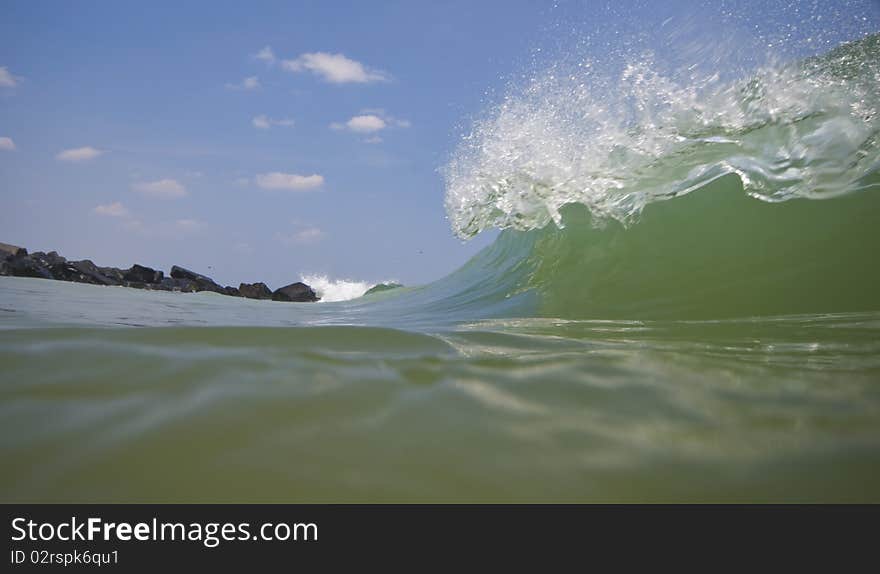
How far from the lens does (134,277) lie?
17.4 metres

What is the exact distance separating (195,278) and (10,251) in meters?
5.26

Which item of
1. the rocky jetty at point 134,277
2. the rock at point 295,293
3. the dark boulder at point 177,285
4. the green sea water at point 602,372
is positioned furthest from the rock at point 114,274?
the green sea water at point 602,372

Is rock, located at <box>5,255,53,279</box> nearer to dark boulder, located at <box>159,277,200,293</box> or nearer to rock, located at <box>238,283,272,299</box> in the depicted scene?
dark boulder, located at <box>159,277,200,293</box>

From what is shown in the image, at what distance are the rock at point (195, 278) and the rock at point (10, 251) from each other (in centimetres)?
361

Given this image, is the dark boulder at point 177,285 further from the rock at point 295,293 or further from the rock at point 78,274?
the rock at point 295,293

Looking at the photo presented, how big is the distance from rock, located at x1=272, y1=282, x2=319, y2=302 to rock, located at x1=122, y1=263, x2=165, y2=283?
11.3ft

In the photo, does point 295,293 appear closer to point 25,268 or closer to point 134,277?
point 134,277

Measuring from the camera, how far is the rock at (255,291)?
16.6 metres

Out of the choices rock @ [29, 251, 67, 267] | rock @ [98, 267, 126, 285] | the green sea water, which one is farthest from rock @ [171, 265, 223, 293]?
the green sea water

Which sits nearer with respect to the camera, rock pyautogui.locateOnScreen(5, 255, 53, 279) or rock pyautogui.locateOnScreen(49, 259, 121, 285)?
rock pyautogui.locateOnScreen(5, 255, 53, 279)

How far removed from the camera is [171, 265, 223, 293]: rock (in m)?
17.3

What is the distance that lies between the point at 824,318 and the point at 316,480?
3226 millimetres

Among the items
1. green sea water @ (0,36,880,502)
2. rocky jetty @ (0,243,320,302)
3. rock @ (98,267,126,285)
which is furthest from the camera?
rock @ (98,267,126,285)
